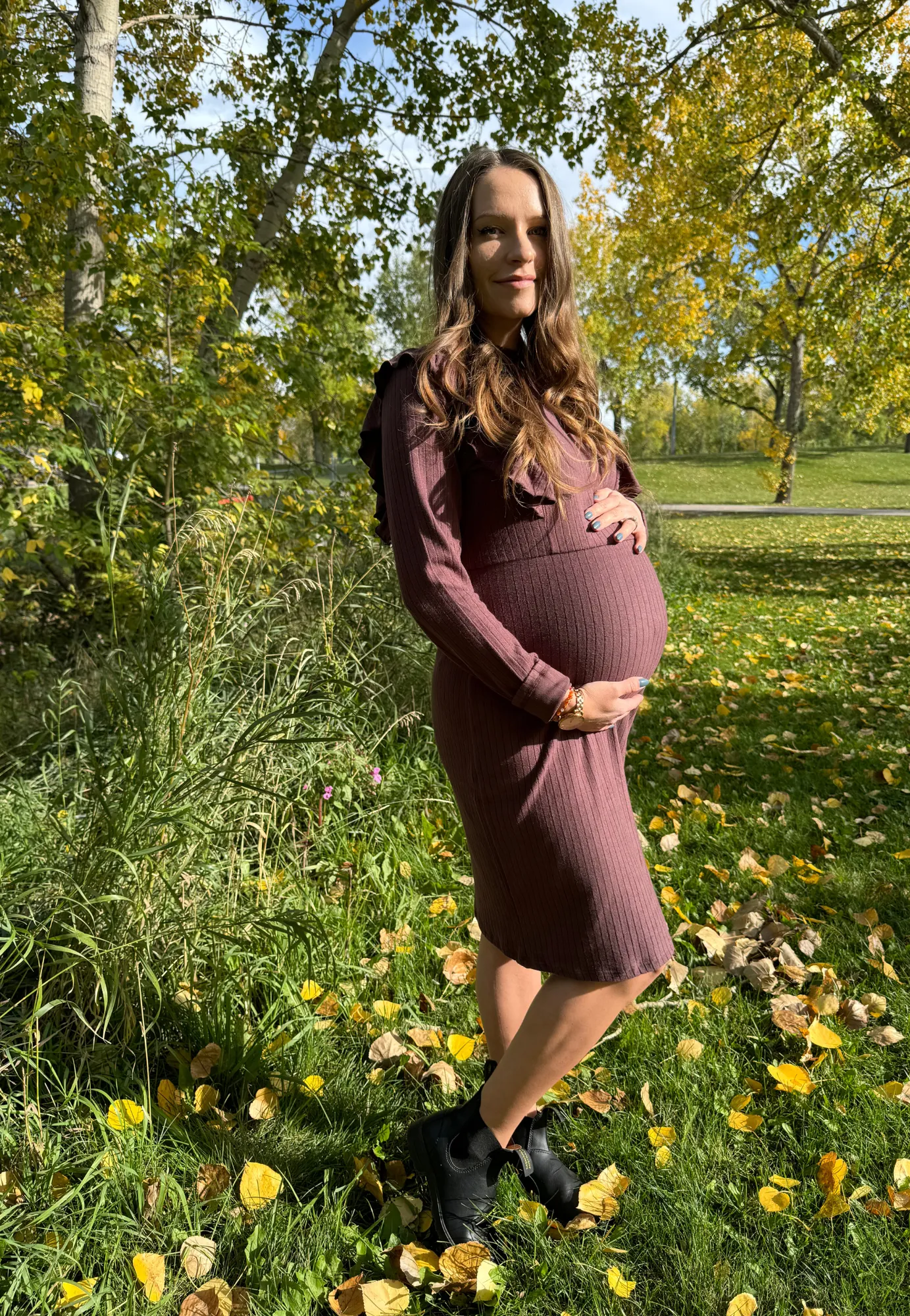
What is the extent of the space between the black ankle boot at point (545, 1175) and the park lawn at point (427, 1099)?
50mm

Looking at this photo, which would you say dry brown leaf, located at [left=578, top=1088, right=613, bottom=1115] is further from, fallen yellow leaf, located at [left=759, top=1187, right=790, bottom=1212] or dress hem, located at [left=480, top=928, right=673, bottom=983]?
dress hem, located at [left=480, top=928, right=673, bottom=983]

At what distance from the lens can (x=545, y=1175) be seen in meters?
1.72

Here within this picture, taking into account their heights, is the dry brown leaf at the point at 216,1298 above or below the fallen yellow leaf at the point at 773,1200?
above

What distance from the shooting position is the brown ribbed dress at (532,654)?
52.6 inches

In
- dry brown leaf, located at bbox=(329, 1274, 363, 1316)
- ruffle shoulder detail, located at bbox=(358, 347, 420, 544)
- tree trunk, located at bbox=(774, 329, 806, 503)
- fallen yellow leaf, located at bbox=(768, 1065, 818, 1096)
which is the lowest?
fallen yellow leaf, located at bbox=(768, 1065, 818, 1096)

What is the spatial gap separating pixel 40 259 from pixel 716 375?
1982 cm

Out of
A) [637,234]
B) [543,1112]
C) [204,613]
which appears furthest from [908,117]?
[543,1112]

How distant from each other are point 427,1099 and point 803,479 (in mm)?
A: 34965

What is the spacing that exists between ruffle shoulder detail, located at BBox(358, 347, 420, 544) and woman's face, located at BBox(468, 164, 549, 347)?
0.65 ft

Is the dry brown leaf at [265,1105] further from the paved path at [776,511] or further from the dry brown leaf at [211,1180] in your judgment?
the paved path at [776,511]

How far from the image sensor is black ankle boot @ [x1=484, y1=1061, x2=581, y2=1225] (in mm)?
1687

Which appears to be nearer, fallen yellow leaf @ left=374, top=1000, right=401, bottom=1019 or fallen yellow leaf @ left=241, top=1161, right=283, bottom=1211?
fallen yellow leaf @ left=241, top=1161, right=283, bottom=1211

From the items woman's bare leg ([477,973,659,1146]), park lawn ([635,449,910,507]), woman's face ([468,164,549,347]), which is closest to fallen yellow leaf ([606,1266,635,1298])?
woman's bare leg ([477,973,659,1146])

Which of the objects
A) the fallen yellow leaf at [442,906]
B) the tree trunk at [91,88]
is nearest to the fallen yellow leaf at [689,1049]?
the fallen yellow leaf at [442,906]
